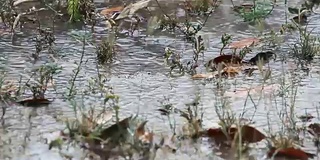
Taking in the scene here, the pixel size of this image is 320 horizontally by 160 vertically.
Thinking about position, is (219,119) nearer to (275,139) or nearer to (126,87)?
(275,139)

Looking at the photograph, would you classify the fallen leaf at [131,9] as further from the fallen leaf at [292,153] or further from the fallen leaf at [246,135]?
the fallen leaf at [292,153]

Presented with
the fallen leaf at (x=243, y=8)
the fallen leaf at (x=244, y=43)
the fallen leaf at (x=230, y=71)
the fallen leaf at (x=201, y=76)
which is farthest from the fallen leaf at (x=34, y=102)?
the fallen leaf at (x=243, y=8)

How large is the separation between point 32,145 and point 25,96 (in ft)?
1.50

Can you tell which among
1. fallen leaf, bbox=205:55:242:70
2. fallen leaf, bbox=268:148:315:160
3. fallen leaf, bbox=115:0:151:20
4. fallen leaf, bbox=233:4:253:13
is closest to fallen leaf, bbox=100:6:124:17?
fallen leaf, bbox=115:0:151:20

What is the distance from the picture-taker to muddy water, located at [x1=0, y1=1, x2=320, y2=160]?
247cm

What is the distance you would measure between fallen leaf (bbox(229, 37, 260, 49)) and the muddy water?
8 centimetres

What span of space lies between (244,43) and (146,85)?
698mm

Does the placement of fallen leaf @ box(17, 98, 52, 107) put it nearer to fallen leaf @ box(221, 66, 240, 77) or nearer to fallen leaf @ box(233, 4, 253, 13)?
fallen leaf @ box(221, 66, 240, 77)

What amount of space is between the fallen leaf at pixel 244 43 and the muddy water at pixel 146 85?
0.08m

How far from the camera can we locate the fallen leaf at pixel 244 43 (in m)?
3.48

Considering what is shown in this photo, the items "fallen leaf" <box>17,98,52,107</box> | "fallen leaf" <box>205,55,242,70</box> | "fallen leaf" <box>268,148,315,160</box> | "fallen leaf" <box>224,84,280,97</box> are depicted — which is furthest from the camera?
"fallen leaf" <box>205,55,242,70</box>

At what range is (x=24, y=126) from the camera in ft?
8.35

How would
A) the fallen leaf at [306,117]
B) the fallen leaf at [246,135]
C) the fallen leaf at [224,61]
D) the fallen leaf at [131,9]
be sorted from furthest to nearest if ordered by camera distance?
the fallen leaf at [131,9] < the fallen leaf at [224,61] < the fallen leaf at [306,117] < the fallen leaf at [246,135]

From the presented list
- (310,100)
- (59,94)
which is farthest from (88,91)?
(310,100)
